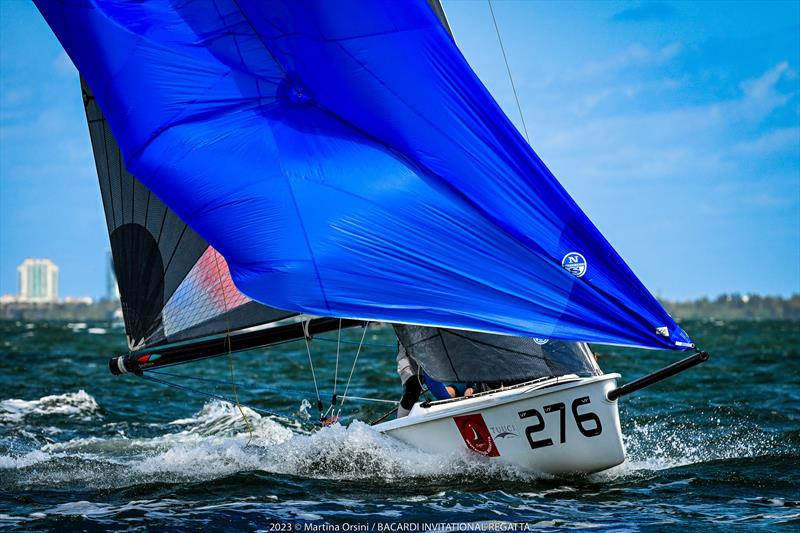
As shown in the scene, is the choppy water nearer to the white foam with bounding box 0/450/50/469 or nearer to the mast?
the white foam with bounding box 0/450/50/469

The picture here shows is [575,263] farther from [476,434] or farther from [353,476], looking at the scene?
[353,476]

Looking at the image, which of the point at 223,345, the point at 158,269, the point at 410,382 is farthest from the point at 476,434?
the point at 158,269

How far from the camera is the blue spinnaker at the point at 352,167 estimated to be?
7.46 meters

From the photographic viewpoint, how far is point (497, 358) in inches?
327

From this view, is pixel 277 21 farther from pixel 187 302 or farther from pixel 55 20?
pixel 187 302

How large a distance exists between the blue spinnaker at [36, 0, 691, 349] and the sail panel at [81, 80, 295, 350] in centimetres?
155

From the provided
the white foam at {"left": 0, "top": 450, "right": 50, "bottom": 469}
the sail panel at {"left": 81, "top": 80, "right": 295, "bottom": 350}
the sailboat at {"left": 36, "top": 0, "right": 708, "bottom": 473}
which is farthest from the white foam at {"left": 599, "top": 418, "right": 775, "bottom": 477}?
the white foam at {"left": 0, "top": 450, "right": 50, "bottom": 469}

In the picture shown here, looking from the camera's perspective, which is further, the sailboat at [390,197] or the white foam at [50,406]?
the white foam at [50,406]

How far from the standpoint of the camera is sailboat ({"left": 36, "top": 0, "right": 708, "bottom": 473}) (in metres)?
7.48

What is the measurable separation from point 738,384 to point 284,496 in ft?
38.8

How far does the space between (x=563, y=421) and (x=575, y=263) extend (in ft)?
4.50

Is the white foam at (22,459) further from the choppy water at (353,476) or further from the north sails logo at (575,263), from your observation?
the north sails logo at (575,263)

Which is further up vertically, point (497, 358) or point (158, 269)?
point (158, 269)

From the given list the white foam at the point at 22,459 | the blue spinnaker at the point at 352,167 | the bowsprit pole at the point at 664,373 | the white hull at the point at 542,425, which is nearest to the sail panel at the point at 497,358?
the white hull at the point at 542,425
